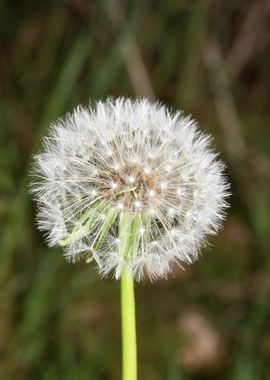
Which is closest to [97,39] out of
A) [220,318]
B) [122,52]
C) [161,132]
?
[122,52]

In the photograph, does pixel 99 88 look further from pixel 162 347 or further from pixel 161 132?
pixel 161 132

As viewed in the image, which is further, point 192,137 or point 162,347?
point 162,347

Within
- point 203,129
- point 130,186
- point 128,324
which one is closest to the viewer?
point 128,324

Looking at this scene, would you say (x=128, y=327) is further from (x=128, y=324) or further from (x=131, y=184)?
(x=131, y=184)

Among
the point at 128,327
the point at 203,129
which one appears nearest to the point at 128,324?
the point at 128,327

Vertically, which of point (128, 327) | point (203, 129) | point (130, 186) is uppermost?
point (203, 129)

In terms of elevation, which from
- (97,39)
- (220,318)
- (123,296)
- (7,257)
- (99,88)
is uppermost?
(97,39)

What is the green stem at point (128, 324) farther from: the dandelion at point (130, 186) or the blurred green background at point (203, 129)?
the blurred green background at point (203, 129)
